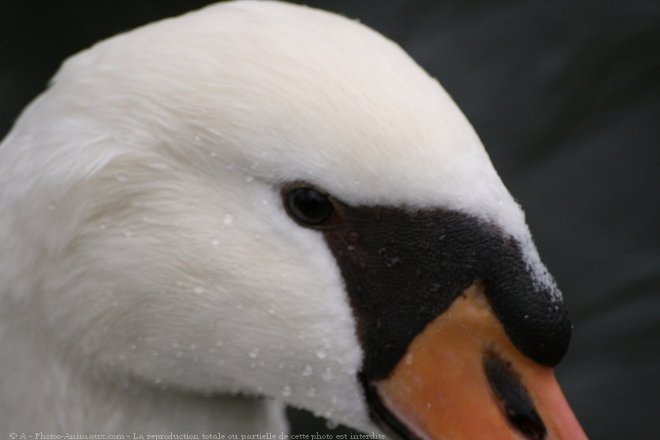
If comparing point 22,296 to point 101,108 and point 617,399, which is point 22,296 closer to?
point 101,108

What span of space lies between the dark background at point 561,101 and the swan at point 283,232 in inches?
92.3

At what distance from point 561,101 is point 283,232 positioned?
306cm

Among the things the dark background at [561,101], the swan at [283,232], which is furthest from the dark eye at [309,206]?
the dark background at [561,101]

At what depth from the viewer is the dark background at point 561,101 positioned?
5.07 metres

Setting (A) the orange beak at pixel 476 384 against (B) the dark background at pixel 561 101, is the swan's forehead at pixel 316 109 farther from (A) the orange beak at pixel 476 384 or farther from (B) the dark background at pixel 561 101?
(B) the dark background at pixel 561 101

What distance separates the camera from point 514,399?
8.65 feet

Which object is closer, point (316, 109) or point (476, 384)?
point (316, 109)

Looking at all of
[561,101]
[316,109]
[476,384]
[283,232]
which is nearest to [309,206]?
[283,232]

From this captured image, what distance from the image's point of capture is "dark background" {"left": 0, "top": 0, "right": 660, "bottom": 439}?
16.6 ft

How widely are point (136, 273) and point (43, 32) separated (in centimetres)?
314

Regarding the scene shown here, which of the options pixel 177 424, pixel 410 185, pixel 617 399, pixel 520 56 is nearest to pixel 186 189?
pixel 410 185

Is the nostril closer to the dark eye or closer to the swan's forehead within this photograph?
the swan's forehead

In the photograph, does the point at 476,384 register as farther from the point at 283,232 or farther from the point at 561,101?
the point at 561,101

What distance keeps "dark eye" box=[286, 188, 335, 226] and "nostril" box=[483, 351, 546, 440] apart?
0.41m
